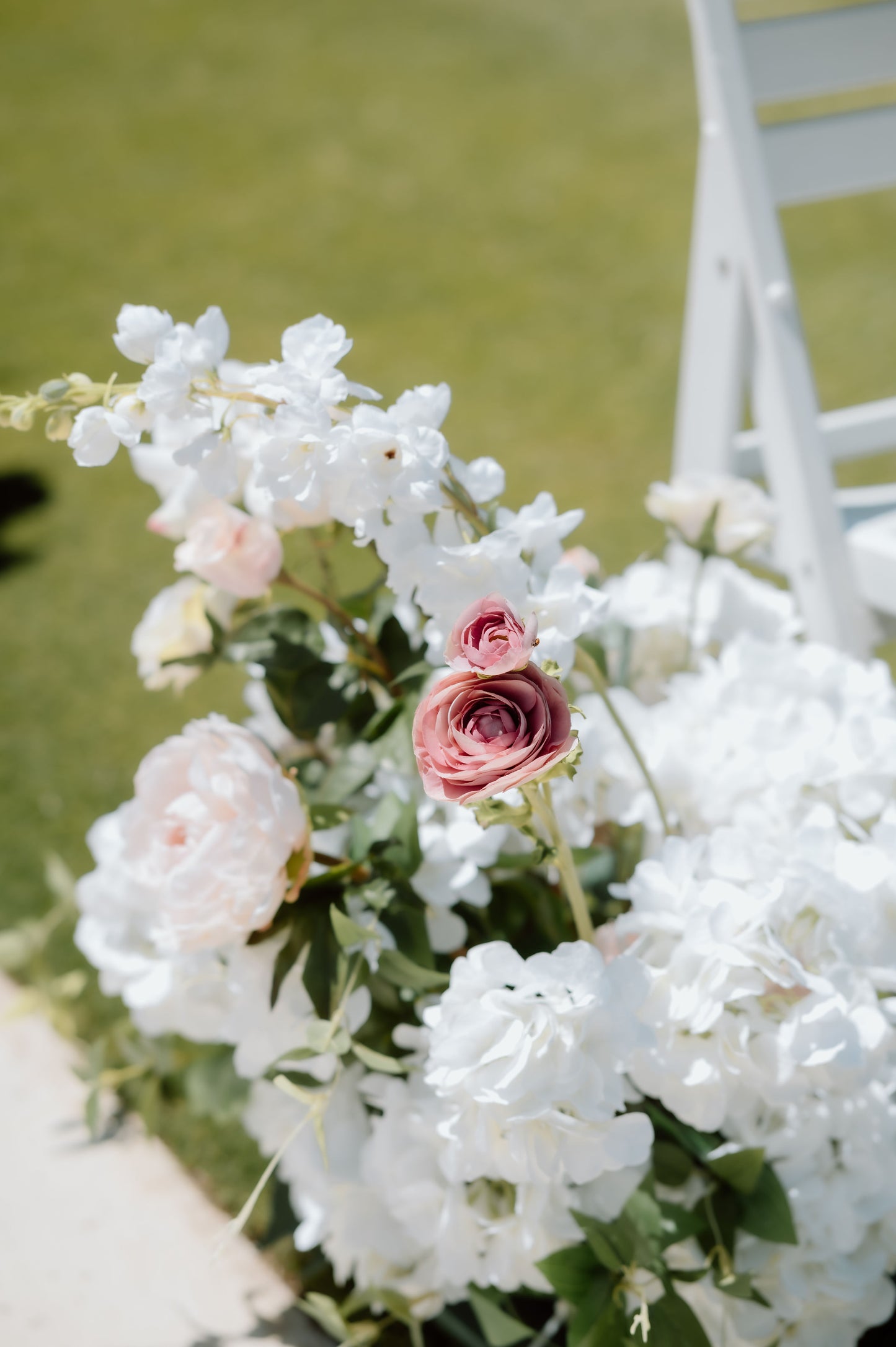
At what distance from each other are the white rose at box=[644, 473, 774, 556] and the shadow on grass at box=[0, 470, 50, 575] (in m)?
1.83

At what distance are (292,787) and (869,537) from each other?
0.76 meters

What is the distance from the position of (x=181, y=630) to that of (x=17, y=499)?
6.24ft

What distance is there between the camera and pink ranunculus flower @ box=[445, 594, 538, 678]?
56cm

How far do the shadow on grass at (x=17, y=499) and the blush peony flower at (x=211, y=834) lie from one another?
6.08 feet

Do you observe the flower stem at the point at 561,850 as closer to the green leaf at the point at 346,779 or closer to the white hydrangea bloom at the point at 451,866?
the white hydrangea bloom at the point at 451,866

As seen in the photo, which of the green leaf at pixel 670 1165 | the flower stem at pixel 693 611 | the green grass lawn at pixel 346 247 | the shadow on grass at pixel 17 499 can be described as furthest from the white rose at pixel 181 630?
the shadow on grass at pixel 17 499

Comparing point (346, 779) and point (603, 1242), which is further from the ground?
point (346, 779)

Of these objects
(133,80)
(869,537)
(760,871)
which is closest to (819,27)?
(869,537)

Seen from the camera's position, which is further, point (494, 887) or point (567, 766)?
point (494, 887)

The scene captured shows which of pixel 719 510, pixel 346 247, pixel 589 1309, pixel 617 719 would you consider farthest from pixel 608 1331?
pixel 346 247

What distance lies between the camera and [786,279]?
4.39 ft

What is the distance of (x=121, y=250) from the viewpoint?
3.81m

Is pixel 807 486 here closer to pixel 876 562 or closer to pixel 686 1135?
pixel 876 562

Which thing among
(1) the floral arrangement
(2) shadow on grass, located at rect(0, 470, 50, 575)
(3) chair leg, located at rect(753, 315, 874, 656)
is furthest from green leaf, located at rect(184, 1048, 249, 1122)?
(2) shadow on grass, located at rect(0, 470, 50, 575)
